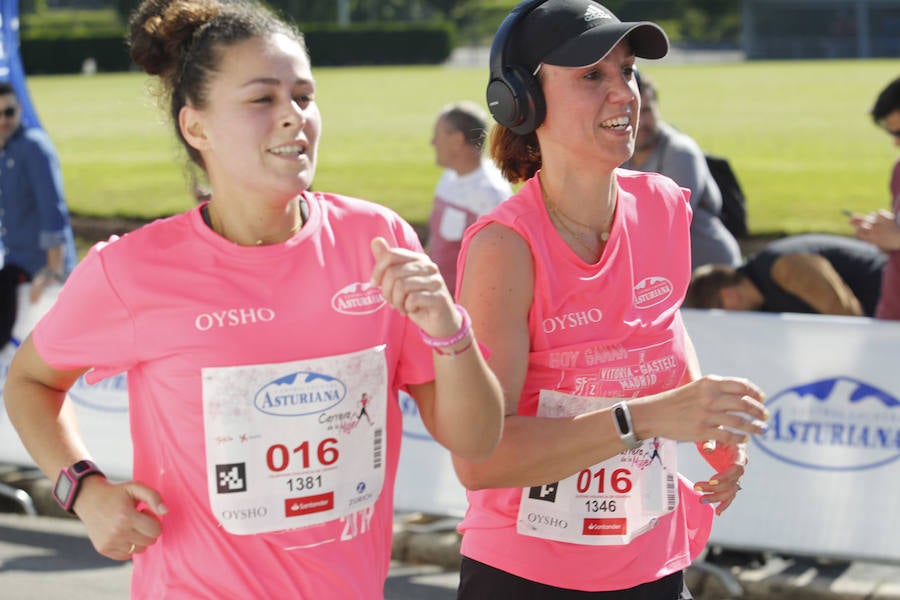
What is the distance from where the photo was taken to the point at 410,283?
206 cm

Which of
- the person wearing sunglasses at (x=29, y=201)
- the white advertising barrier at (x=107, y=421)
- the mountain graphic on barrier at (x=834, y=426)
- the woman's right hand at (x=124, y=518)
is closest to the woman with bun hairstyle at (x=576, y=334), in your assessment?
the woman's right hand at (x=124, y=518)

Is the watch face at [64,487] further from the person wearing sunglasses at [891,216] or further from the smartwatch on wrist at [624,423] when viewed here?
the person wearing sunglasses at [891,216]

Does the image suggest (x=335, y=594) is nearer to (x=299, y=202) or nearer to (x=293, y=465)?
(x=293, y=465)

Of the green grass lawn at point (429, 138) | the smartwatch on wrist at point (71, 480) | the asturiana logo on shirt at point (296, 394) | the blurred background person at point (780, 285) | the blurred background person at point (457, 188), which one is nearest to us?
the asturiana logo on shirt at point (296, 394)

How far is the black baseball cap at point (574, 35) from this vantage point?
262 centimetres

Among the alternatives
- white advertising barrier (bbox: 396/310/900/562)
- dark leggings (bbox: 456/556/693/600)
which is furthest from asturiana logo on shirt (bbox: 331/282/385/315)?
white advertising barrier (bbox: 396/310/900/562)

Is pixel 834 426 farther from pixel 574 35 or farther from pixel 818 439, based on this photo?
pixel 574 35

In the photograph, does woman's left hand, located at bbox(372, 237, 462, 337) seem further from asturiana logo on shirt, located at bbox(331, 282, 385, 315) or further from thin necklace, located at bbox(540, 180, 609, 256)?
thin necklace, located at bbox(540, 180, 609, 256)

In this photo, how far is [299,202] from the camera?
253cm

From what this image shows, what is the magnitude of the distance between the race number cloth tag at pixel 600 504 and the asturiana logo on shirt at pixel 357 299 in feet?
1.92

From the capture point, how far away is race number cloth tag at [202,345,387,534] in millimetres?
2322

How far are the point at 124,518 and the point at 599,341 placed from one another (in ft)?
3.20

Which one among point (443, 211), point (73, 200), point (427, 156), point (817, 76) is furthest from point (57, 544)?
point (817, 76)

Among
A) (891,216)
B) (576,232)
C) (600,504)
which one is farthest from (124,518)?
(891,216)
